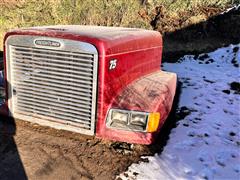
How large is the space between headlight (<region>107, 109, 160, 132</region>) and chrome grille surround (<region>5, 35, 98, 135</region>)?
246mm

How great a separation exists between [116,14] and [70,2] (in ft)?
5.58

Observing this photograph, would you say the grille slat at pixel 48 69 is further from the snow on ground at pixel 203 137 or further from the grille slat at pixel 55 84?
the snow on ground at pixel 203 137

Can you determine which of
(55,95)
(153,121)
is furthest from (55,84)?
(153,121)

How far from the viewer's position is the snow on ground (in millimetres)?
4207

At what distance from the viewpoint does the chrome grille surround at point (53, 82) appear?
447cm

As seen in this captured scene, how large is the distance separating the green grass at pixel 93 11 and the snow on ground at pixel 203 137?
4.95 meters

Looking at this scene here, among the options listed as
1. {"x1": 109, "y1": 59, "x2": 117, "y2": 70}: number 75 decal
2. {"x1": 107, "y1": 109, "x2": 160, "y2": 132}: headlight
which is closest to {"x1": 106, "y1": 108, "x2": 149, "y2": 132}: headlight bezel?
{"x1": 107, "y1": 109, "x2": 160, "y2": 132}: headlight

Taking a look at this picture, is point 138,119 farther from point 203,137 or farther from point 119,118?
point 203,137

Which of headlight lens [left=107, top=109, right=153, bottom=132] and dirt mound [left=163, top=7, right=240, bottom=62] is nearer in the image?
headlight lens [left=107, top=109, right=153, bottom=132]

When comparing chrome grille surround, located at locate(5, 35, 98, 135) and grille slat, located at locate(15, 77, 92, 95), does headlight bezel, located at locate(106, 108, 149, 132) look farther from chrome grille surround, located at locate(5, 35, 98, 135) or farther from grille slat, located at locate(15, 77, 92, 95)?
grille slat, located at locate(15, 77, 92, 95)

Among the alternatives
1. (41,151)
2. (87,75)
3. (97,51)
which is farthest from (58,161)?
(97,51)

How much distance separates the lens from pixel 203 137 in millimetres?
5141

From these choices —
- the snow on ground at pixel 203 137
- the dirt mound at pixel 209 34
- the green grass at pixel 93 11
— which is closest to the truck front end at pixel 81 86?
the snow on ground at pixel 203 137

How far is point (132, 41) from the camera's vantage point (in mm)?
5137
